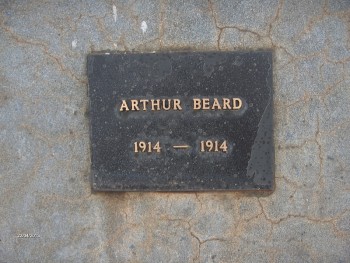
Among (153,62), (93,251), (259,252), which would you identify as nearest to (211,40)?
(153,62)

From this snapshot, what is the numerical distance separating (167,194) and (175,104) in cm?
47

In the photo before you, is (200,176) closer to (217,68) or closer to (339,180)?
(217,68)

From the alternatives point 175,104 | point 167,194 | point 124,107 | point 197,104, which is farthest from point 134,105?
point 167,194

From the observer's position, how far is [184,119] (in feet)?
7.10

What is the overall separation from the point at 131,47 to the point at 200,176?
2.49ft

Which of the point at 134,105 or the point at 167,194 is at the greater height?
the point at 134,105

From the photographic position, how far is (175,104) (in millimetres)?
2156

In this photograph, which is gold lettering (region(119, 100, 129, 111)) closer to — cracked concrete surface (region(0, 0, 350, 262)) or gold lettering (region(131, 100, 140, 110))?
gold lettering (region(131, 100, 140, 110))

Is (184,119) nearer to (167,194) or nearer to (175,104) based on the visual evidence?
(175,104)

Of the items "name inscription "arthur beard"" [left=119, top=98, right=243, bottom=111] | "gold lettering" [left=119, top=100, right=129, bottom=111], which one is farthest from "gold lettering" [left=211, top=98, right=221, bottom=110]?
"gold lettering" [left=119, top=100, right=129, bottom=111]

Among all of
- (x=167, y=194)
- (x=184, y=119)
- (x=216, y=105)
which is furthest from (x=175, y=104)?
(x=167, y=194)

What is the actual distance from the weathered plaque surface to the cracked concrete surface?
0.24 feet

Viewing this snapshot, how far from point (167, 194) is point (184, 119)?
41 cm

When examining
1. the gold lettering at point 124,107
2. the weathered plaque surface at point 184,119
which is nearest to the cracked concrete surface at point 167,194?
the weathered plaque surface at point 184,119
